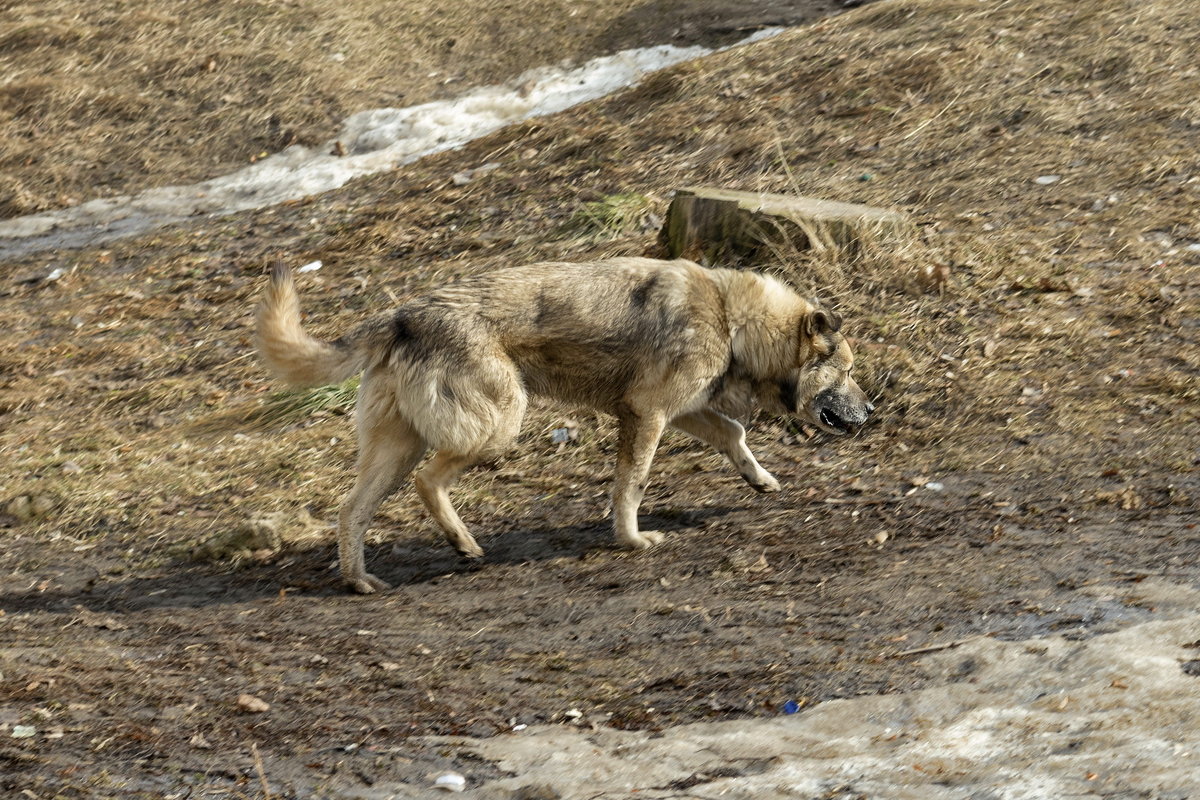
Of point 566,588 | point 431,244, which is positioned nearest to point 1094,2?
point 431,244

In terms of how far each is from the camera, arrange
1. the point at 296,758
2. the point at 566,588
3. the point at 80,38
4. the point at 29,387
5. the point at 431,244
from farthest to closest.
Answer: the point at 80,38, the point at 431,244, the point at 29,387, the point at 566,588, the point at 296,758

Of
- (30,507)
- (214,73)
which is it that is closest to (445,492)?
(30,507)

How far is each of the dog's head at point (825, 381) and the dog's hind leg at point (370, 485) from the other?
7.20 ft

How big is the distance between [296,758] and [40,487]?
4.69m

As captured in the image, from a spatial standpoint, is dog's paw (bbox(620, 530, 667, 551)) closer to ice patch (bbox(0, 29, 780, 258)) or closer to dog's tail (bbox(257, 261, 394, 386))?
dog's tail (bbox(257, 261, 394, 386))

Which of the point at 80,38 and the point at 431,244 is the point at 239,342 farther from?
the point at 80,38

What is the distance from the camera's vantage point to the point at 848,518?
6965 millimetres

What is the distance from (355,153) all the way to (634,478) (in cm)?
923

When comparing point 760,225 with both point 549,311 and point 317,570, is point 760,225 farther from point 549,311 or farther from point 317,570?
point 317,570

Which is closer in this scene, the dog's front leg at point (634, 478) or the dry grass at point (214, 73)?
the dog's front leg at point (634, 478)

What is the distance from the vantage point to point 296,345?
6.61m

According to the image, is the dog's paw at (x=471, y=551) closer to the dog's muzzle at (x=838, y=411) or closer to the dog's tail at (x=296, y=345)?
the dog's tail at (x=296, y=345)

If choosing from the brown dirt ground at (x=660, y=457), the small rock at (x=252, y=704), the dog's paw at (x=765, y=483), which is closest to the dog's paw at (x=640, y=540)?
the brown dirt ground at (x=660, y=457)

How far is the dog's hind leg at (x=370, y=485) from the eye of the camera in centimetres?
686
